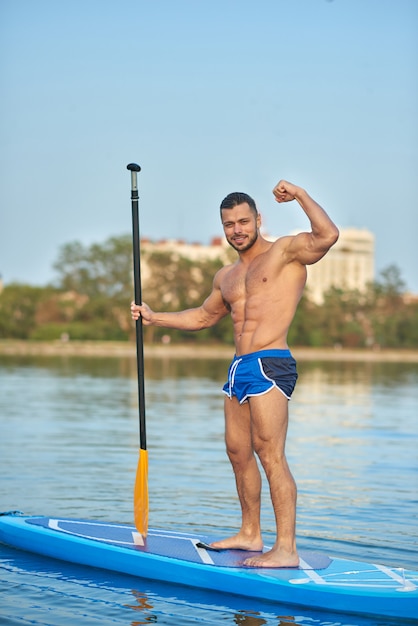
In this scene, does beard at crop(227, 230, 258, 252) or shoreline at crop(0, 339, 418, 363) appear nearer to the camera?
beard at crop(227, 230, 258, 252)

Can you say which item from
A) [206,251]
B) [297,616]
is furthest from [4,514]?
[206,251]

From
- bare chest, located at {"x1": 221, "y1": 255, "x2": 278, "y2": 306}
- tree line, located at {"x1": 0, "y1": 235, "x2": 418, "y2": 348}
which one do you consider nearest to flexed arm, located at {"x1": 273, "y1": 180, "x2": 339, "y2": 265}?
bare chest, located at {"x1": 221, "y1": 255, "x2": 278, "y2": 306}

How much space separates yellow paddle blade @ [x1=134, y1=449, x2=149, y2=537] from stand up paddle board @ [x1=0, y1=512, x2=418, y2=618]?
3.3 inches

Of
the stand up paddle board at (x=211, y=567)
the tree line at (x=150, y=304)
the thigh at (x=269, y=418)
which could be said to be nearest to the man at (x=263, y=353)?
the thigh at (x=269, y=418)

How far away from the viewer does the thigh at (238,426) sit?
7.52 m

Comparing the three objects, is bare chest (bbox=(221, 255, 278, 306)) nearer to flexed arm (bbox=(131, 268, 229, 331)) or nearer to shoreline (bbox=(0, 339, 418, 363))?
flexed arm (bbox=(131, 268, 229, 331))

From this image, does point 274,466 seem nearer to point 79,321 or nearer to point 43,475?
point 43,475

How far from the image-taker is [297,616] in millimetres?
6727

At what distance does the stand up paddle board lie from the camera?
6.76 m

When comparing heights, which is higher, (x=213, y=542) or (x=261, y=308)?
(x=261, y=308)

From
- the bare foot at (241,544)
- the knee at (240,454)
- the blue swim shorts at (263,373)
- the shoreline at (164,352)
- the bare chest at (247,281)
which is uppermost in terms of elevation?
the bare chest at (247,281)

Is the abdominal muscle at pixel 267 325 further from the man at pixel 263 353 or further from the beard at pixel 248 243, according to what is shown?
the beard at pixel 248 243

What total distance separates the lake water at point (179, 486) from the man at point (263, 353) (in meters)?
0.69

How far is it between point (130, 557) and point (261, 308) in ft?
6.38
